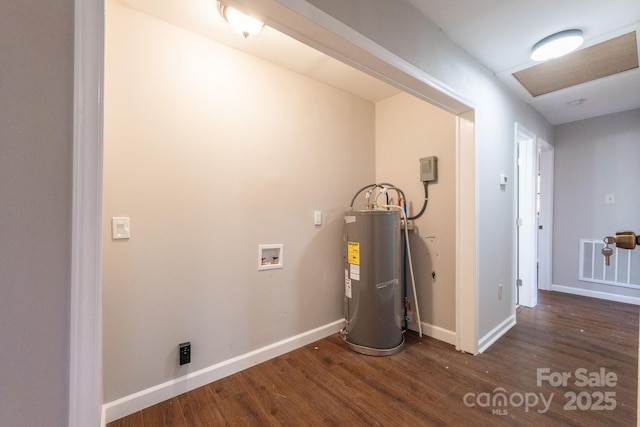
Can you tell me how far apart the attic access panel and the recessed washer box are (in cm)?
262

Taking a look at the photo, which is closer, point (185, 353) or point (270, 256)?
point (185, 353)

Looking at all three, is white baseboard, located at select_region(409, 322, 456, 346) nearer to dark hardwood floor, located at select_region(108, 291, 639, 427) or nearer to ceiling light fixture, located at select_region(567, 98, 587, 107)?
dark hardwood floor, located at select_region(108, 291, 639, 427)

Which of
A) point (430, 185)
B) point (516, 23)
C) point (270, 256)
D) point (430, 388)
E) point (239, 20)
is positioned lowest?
point (430, 388)

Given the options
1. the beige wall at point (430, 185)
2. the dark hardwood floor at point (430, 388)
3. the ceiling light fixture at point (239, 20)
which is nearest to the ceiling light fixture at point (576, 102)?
the beige wall at point (430, 185)

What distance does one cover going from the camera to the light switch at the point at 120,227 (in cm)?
147

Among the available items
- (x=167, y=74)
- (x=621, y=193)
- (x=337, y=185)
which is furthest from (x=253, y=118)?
(x=621, y=193)

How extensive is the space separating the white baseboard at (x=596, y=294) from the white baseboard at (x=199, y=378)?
12.1 feet

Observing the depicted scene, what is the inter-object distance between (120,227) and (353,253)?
164cm

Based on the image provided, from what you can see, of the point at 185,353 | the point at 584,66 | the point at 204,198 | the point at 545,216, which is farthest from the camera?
the point at 545,216

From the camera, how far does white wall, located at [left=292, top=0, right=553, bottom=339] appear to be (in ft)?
4.36

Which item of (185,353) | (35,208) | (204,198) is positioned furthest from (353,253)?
(35,208)

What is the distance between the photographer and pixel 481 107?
2.17 metres

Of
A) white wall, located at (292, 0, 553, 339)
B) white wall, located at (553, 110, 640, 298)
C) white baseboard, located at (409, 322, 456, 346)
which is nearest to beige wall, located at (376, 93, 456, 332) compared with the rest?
white baseboard, located at (409, 322, 456, 346)

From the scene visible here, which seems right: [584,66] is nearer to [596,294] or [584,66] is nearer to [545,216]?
[545,216]
